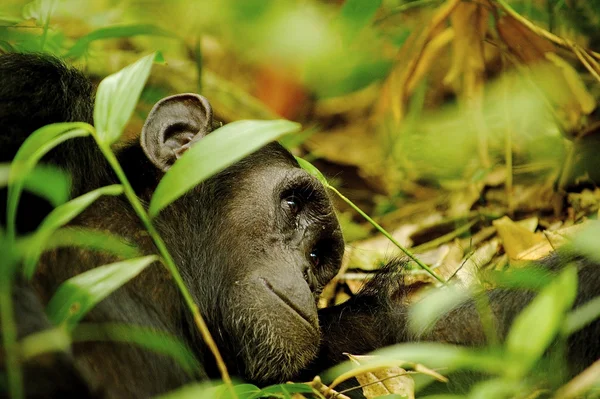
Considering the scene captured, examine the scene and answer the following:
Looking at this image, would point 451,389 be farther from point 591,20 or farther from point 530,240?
point 591,20

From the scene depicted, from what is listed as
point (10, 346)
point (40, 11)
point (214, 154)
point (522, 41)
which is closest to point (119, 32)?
point (40, 11)

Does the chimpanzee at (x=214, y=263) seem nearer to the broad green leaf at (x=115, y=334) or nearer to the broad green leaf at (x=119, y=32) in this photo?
the broad green leaf at (x=115, y=334)

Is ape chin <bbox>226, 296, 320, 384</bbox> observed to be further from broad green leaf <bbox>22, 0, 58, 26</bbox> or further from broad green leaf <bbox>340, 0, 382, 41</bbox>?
broad green leaf <bbox>22, 0, 58, 26</bbox>

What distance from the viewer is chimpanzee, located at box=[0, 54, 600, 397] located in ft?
7.87

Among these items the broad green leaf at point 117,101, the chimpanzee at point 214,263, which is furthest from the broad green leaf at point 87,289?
the broad green leaf at point 117,101

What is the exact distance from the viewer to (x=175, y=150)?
3162 mm

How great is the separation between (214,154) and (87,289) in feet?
1.45

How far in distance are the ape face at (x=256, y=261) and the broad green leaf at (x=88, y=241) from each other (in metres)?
0.40

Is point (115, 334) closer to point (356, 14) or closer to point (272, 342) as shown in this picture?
point (272, 342)

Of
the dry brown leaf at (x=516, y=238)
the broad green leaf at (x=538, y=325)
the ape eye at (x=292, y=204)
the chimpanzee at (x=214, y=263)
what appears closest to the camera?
the broad green leaf at (x=538, y=325)

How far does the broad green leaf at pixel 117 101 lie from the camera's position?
189 cm

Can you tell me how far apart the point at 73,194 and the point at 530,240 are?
222 centimetres

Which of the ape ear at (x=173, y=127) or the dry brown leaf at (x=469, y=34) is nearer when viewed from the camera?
the ape ear at (x=173, y=127)

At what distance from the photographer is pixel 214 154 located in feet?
5.98
